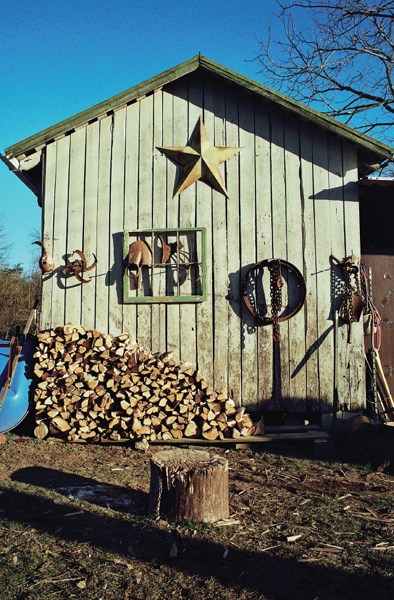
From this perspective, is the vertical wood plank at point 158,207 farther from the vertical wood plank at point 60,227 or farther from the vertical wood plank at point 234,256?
the vertical wood plank at point 60,227

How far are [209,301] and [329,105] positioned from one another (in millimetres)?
9651

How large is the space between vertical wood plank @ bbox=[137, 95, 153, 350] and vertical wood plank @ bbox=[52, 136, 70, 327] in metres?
1.11

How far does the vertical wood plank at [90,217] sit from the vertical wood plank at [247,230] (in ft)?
6.70

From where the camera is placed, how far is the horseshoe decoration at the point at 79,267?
6512mm

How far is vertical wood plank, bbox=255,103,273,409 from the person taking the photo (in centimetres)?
644

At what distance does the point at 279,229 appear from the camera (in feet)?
21.6

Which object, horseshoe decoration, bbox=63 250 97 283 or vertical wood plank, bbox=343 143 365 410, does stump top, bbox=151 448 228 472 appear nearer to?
vertical wood plank, bbox=343 143 365 410

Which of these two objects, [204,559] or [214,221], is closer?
[204,559]

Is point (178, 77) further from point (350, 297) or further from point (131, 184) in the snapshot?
point (350, 297)

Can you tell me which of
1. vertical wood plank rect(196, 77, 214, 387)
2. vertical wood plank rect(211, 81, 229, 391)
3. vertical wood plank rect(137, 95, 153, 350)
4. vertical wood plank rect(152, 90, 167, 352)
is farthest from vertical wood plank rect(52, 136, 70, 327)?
vertical wood plank rect(211, 81, 229, 391)

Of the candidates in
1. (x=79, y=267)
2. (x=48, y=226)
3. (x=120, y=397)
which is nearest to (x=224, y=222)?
(x=79, y=267)

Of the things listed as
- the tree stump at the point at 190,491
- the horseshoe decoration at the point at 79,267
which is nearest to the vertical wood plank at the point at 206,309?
the horseshoe decoration at the point at 79,267

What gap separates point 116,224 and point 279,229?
2.41 metres

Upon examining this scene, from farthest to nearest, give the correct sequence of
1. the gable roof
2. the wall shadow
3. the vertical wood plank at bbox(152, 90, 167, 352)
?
the vertical wood plank at bbox(152, 90, 167, 352)
the gable roof
the wall shadow
